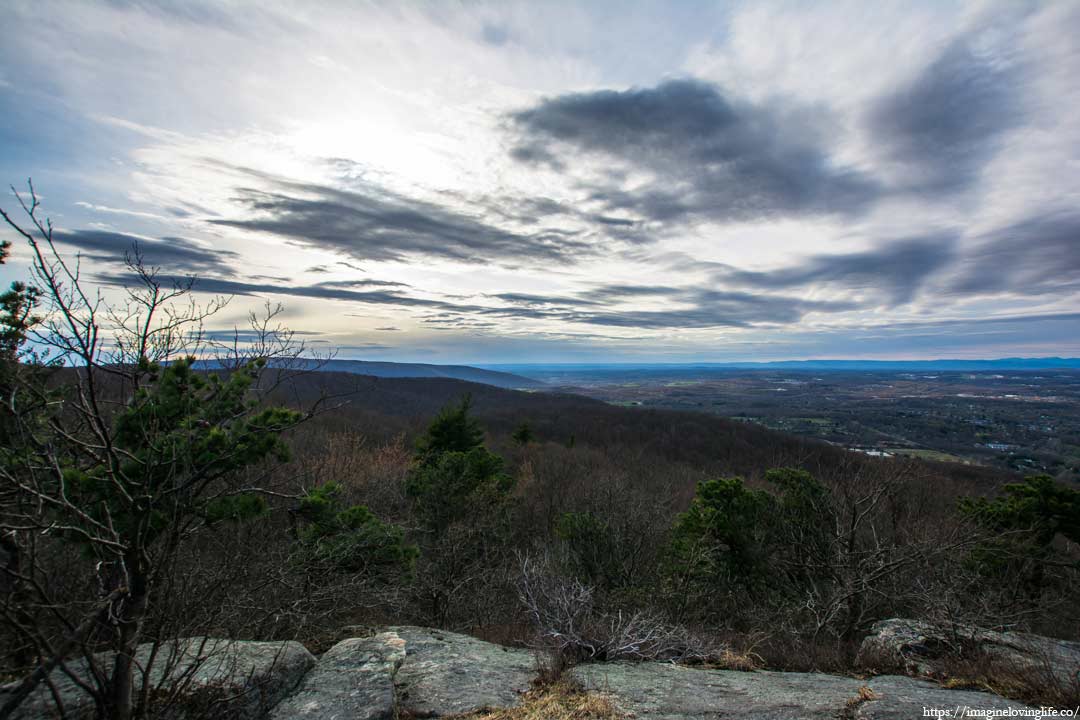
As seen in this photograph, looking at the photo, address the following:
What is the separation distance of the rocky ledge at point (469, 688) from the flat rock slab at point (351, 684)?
0.01m

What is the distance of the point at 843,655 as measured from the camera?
588 centimetres

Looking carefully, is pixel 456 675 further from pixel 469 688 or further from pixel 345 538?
pixel 345 538

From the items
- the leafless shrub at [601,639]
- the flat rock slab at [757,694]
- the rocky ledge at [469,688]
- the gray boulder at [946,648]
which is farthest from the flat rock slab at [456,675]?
the gray boulder at [946,648]

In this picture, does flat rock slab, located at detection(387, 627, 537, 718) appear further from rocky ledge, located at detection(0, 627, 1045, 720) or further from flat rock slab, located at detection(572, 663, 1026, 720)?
flat rock slab, located at detection(572, 663, 1026, 720)

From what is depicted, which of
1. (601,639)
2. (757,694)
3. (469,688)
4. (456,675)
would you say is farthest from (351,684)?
(757,694)

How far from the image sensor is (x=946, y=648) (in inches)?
231

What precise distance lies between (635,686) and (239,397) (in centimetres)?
700

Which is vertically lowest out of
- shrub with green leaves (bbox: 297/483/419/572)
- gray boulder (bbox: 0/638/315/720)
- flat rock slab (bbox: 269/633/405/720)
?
shrub with green leaves (bbox: 297/483/419/572)

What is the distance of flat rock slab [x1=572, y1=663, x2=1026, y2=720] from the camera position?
3982 mm

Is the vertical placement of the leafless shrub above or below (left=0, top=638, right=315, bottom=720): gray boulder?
below

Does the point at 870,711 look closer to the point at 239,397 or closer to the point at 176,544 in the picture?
the point at 176,544

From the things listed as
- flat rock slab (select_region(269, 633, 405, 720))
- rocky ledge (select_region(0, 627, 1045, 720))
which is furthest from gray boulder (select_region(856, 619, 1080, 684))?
flat rock slab (select_region(269, 633, 405, 720))

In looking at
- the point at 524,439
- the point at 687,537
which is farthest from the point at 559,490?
the point at 687,537

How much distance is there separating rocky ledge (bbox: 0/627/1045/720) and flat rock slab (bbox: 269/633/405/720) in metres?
0.01
